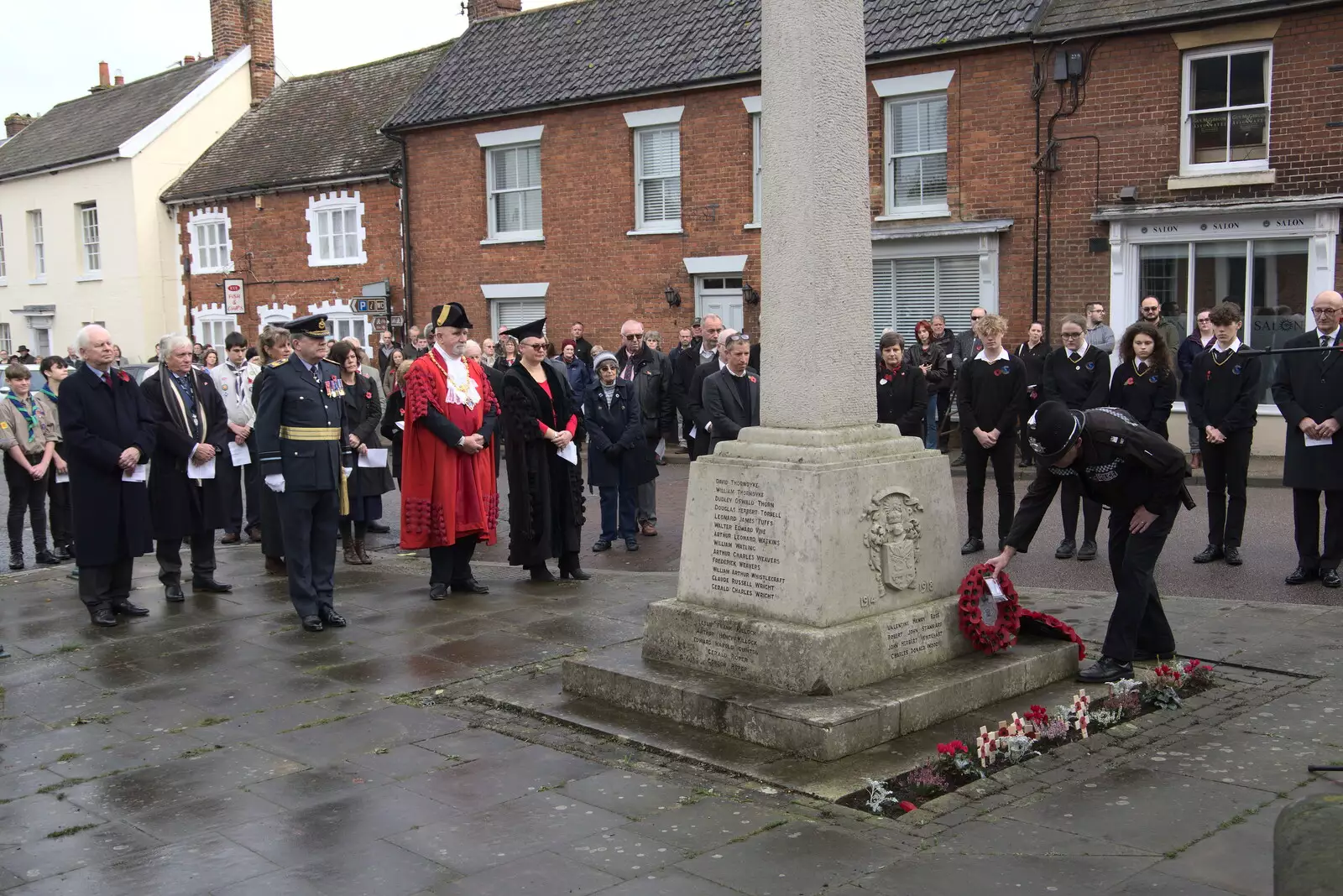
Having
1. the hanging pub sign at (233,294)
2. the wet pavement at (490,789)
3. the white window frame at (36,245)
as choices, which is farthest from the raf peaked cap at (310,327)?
the white window frame at (36,245)

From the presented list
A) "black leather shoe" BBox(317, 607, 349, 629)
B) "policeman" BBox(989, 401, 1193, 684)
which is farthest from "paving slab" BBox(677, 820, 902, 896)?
"black leather shoe" BBox(317, 607, 349, 629)

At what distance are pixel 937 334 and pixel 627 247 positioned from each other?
7.24 metres

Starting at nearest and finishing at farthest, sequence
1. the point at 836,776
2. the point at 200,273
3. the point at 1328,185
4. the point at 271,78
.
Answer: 1. the point at 836,776
2. the point at 1328,185
3. the point at 200,273
4. the point at 271,78

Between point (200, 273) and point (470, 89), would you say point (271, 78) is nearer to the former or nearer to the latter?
point (200, 273)

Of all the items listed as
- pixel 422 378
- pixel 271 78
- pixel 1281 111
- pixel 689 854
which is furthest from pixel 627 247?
pixel 689 854

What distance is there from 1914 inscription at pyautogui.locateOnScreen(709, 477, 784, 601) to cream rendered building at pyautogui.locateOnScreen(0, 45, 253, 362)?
29.0 metres

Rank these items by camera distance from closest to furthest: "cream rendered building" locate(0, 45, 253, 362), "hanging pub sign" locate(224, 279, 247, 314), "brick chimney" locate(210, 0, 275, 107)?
1. "hanging pub sign" locate(224, 279, 247, 314)
2. "cream rendered building" locate(0, 45, 253, 362)
3. "brick chimney" locate(210, 0, 275, 107)

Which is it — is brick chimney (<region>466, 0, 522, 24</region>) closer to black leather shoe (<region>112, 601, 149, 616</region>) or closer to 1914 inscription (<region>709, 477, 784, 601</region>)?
black leather shoe (<region>112, 601, 149, 616</region>)

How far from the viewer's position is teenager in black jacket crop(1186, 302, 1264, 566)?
10039mm

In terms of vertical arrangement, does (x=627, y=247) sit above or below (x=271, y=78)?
below

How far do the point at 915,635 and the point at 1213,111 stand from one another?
13.1 m

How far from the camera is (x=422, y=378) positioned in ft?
30.5

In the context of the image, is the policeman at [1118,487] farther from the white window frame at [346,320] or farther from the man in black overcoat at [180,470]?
the white window frame at [346,320]

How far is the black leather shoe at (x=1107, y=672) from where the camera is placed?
21.9 feet
